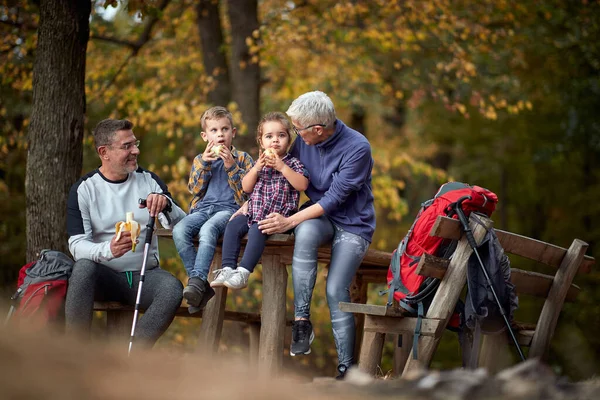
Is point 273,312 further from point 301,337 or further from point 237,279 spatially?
point 237,279

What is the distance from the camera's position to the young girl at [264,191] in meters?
5.43

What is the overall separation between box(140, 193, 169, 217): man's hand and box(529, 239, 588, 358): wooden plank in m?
2.82

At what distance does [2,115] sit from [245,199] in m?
5.88

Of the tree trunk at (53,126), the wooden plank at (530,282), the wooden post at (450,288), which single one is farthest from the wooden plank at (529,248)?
the tree trunk at (53,126)

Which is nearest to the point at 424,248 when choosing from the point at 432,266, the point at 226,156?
the point at 432,266

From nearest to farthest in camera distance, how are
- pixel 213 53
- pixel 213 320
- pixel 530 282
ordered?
pixel 530 282, pixel 213 320, pixel 213 53

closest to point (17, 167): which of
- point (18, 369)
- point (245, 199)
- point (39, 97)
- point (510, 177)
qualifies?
point (39, 97)

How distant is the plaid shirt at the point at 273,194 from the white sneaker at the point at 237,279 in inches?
14.7

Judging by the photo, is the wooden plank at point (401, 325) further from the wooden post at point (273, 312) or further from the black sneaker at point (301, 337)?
the wooden post at point (273, 312)

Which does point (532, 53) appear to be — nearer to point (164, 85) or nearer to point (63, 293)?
point (164, 85)

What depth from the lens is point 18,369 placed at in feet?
9.91

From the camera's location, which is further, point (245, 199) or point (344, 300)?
point (245, 199)

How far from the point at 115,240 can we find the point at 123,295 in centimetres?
50

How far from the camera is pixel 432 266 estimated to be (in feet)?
17.0
